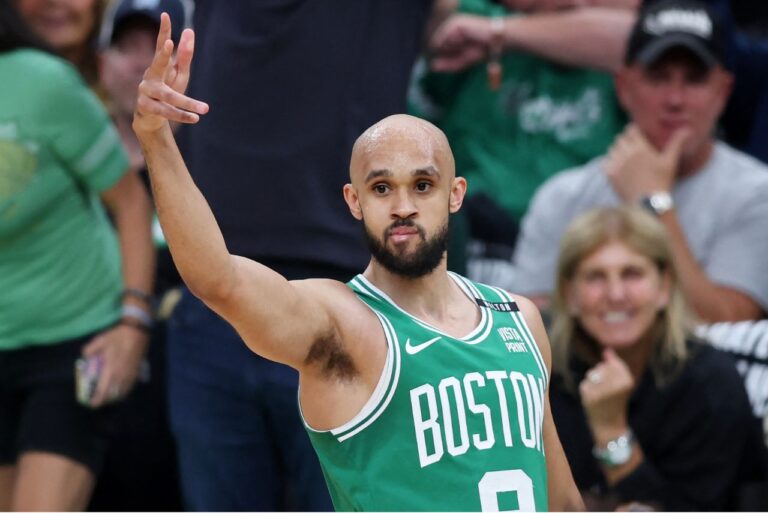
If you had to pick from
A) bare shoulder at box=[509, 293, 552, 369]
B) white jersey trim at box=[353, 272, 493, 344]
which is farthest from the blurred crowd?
white jersey trim at box=[353, 272, 493, 344]

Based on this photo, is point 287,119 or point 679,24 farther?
point 679,24

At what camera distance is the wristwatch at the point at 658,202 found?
186 inches

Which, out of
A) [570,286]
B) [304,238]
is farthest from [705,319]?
[304,238]

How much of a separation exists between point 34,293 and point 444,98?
6.37 feet

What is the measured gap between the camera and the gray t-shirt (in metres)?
4.79

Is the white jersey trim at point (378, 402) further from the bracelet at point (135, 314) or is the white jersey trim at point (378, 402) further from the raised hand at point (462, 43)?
the raised hand at point (462, 43)

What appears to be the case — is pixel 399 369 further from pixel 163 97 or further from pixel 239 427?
pixel 239 427

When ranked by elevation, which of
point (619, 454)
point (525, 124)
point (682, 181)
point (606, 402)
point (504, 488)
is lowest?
point (619, 454)

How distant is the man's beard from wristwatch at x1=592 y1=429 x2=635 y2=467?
5.83 ft

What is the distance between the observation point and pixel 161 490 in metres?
4.94

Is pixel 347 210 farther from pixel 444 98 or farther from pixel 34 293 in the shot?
pixel 444 98

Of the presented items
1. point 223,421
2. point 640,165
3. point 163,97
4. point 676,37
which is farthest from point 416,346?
point 676,37

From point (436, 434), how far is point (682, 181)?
8.71 feet

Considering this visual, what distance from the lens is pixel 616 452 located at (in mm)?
4172
